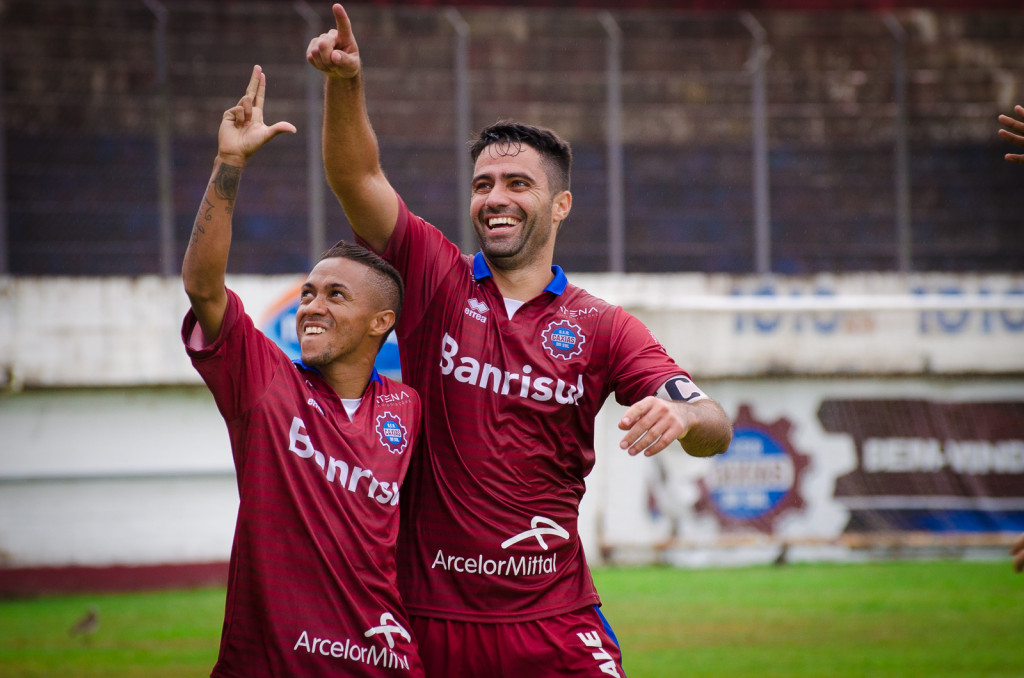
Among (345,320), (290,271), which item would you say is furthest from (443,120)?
(345,320)

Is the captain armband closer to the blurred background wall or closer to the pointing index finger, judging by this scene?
the pointing index finger

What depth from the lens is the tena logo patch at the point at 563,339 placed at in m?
3.06

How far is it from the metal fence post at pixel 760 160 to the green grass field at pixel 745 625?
12.2ft

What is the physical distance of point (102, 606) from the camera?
393 inches

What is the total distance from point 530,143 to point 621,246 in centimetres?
907

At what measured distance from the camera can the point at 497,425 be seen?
2.96 metres

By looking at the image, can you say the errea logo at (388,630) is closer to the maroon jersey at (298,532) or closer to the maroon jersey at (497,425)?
the maroon jersey at (298,532)

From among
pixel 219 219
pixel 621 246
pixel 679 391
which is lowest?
pixel 679 391

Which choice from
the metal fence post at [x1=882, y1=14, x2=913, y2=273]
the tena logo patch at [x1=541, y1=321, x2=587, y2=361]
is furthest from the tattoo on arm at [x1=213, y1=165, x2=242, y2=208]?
the metal fence post at [x1=882, y1=14, x2=913, y2=273]

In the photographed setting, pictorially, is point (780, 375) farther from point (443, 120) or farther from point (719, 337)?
point (443, 120)

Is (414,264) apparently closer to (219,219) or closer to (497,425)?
(497,425)

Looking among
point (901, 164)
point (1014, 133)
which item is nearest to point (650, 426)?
point (1014, 133)

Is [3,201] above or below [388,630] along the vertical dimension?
above

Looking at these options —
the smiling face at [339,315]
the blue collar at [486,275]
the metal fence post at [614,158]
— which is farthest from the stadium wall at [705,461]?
the smiling face at [339,315]
